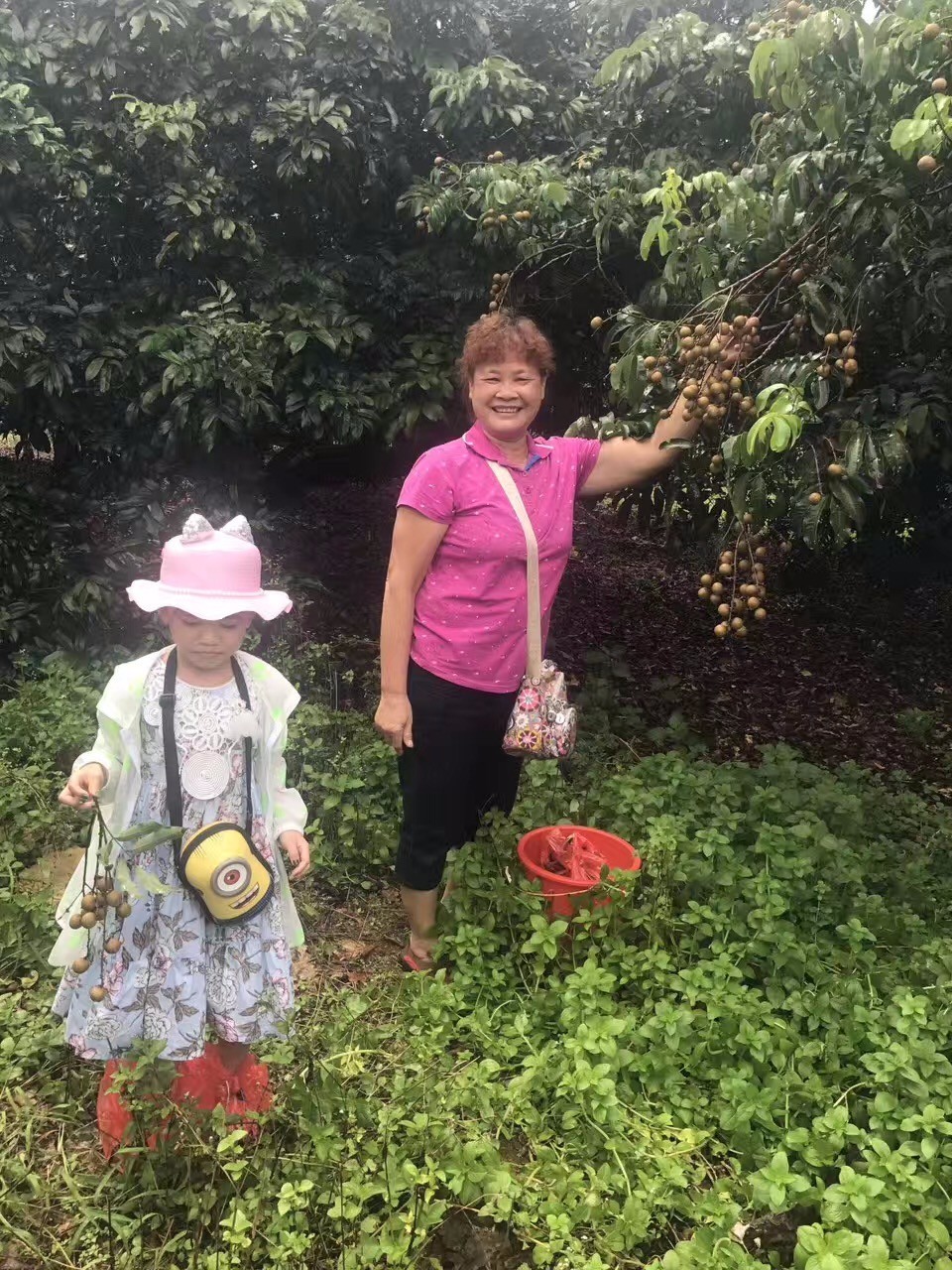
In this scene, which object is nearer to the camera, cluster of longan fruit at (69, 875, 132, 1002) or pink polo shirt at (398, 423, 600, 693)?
cluster of longan fruit at (69, 875, 132, 1002)

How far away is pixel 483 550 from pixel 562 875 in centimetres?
113

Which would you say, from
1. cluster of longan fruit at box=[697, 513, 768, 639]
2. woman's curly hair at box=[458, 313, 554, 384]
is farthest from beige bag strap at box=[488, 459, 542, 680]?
cluster of longan fruit at box=[697, 513, 768, 639]

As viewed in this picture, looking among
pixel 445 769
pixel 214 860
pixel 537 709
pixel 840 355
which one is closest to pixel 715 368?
pixel 840 355

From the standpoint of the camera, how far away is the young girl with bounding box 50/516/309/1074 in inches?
76.3

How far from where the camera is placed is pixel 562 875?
2947 millimetres

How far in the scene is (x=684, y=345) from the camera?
90.5 inches

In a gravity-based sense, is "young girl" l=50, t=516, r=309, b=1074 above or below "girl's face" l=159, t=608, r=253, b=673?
below

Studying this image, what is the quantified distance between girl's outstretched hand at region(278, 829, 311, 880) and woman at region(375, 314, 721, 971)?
52 centimetres

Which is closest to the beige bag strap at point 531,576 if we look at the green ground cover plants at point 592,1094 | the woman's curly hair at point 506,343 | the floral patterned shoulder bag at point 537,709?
the floral patterned shoulder bag at point 537,709

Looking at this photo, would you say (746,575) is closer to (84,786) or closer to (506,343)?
(506,343)

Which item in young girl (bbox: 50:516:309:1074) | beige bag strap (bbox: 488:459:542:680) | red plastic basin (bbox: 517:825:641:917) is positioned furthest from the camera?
red plastic basin (bbox: 517:825:641:917)

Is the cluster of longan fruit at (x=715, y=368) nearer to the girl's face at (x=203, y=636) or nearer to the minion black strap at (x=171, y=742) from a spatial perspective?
the girl's face at (x=203, y=636)

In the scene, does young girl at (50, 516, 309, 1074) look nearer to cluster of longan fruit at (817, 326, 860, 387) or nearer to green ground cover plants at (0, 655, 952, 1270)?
green ground cover plants at (0, 655, 952, 1270)

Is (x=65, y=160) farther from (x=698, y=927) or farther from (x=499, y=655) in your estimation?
(x=698, y=927)
